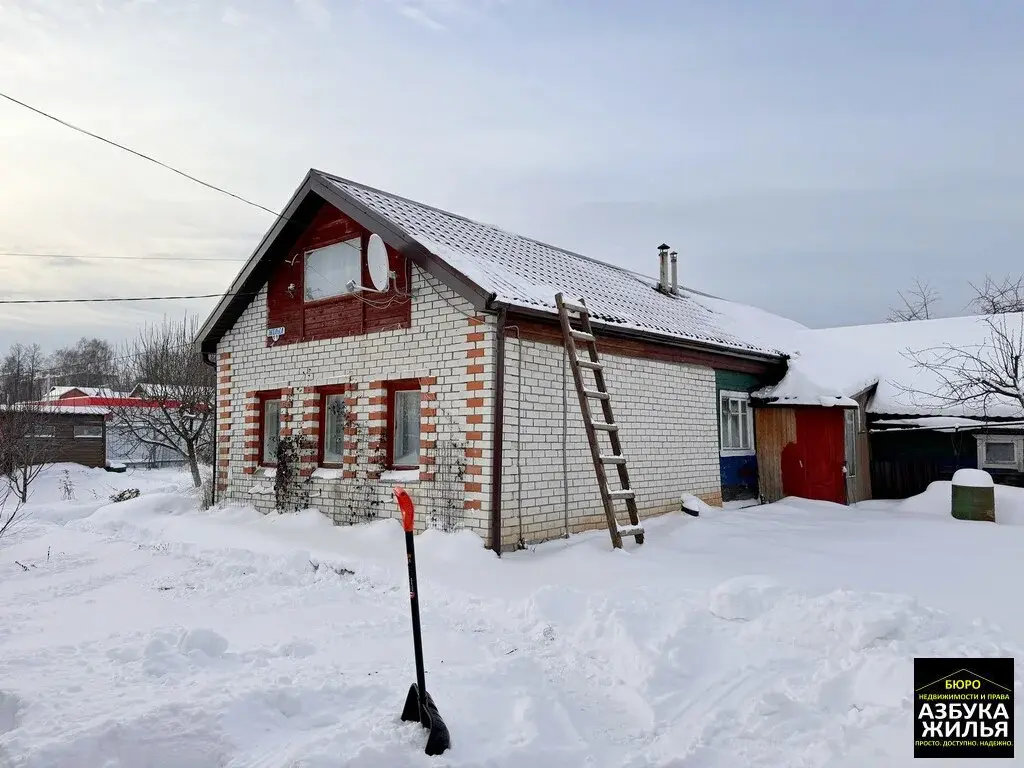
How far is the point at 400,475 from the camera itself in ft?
32.4

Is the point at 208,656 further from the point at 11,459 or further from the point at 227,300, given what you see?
the point at 11,459

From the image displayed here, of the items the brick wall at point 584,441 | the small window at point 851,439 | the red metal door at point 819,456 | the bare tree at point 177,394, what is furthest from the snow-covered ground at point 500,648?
the bare tree at point 177,394

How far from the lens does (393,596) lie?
7.24m

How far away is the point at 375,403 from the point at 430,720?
267 inches

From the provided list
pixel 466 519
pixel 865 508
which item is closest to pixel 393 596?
pixel 466 519

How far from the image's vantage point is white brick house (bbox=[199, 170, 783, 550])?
29.5ft

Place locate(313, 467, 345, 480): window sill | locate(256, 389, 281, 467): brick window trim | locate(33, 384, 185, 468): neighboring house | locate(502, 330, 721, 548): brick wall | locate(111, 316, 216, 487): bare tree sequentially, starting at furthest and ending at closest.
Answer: locate(33, 384, 185, 468): neighboring house
locate(111, 316, 216, 487): bare tree
locate(256, 389, 281, 467): brick window trim
locate(313, 467, 345, 480): window sill
locate(502, 330, 721, 548): brick wall

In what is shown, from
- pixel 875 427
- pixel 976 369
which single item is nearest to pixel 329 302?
pixel 875 427

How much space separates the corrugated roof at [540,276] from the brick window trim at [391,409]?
1965mm

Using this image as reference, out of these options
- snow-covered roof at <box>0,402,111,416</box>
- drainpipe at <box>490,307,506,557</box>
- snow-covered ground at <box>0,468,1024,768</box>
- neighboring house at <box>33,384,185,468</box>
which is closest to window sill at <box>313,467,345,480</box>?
snow-covered ground at <box>0,468,1024,768</box>

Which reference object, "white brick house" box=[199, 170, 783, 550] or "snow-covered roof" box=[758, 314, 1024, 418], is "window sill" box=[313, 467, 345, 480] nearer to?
"white brick house" box=[199, 170, 783, 550]

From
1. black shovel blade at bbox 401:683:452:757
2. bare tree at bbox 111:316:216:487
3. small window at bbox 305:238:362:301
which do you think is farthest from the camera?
bare tree at bbox 111:316:216:487

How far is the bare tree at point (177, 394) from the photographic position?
21.8m

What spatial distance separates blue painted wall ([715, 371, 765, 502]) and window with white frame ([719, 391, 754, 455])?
10 centimetres
